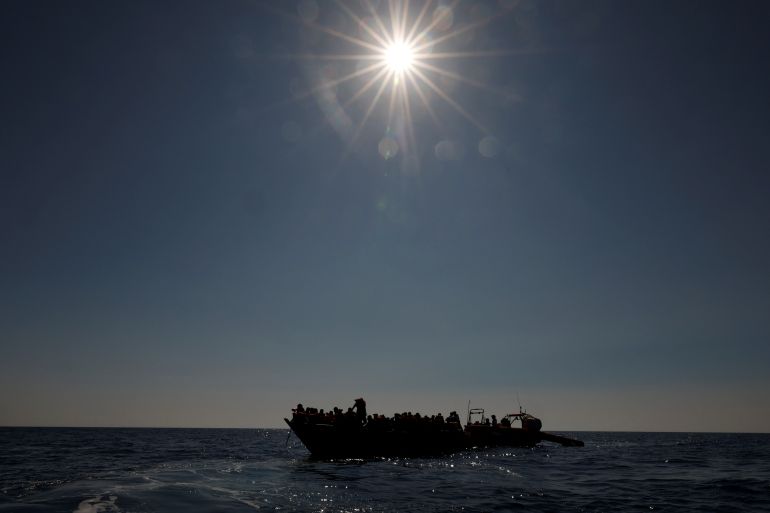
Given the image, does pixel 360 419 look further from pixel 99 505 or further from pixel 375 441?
pixel 99 505

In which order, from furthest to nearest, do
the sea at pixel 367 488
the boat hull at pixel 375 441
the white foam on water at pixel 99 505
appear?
1. the boat hull at pixel 375 441
2. the sea at pixel 367 488
3. the white foam on water at pixel 99 505

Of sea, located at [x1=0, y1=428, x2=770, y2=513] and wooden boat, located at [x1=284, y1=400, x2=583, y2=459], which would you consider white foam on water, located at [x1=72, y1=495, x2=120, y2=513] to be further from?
wooden boat, located at [x1=284, y1=400, x2=583, y2=459]

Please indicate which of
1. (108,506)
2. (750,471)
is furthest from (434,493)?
(750,471)

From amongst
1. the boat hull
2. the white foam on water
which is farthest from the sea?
the boat hull

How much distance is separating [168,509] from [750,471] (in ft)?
115

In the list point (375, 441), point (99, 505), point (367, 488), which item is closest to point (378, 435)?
point (375, 441)

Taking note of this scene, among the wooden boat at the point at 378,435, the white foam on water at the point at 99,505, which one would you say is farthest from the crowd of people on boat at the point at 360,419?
the white foam on water at the point at 99,505

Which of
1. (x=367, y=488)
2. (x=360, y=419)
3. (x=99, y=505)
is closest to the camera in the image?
(x=99, y=505)

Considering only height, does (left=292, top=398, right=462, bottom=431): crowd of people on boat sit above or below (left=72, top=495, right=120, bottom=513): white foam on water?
above

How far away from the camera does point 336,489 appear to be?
64.5 feet

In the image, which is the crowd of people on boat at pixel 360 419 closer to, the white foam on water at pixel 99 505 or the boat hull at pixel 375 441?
the boat hull at pixel 375 441

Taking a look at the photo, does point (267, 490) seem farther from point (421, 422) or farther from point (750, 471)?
point (750, 471)

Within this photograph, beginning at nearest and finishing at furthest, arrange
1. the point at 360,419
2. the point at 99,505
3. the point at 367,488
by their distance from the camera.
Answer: the point at 99,505 < the point at 367,488 < the point at 360,419

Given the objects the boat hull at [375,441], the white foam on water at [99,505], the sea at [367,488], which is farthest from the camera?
the boat hull at [375,441]
